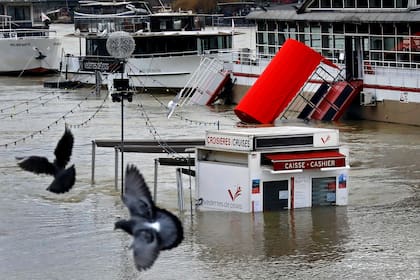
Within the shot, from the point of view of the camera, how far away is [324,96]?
157 ft

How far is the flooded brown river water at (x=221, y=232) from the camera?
2217 cm

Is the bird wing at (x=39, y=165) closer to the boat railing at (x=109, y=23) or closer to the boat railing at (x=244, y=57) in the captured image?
the boat railing at (x=244, y=57)

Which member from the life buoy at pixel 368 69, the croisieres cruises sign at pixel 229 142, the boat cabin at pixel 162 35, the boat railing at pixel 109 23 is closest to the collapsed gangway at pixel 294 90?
the life buoy at pixel 368 69

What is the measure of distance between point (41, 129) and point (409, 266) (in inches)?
992

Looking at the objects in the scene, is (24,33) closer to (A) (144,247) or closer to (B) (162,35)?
(B) (162,35)

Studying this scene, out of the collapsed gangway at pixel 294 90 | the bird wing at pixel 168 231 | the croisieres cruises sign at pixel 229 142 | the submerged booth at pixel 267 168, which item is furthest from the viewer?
the collapsed gangway at pixel 294 90

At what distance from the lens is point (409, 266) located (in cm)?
2216

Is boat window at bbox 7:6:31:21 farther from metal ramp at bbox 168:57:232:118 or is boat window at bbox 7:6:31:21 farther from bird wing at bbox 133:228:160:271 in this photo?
bird wing at bbox 133:228:160:271

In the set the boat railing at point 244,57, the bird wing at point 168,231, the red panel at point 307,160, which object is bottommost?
the red panel at point 307,160

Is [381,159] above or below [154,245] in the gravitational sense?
below

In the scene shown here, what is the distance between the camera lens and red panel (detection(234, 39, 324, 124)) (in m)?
45.3

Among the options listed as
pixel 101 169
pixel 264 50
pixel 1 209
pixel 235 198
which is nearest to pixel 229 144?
pixel 235 198

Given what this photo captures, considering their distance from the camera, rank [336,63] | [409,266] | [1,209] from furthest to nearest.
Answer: [336,63] → [1,209] → [409,266]

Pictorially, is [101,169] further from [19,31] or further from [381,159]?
[19,31]
